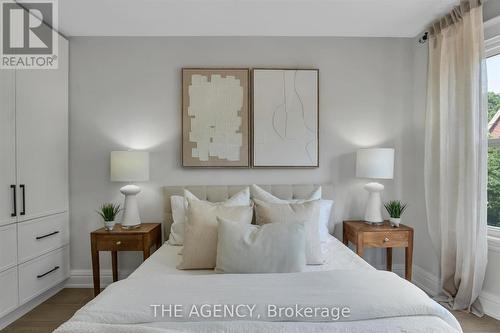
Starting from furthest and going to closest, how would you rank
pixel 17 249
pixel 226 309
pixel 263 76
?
pixel 263 76
pixel 17 249
pixel 226 309

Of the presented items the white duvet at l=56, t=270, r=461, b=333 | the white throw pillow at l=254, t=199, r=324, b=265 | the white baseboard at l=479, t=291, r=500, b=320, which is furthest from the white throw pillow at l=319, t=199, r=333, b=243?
the white baseboard at l=479, t=291, r=500, b=320

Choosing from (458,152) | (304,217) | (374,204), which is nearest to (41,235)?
(304,217)

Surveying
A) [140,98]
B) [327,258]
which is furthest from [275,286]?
[140,98]

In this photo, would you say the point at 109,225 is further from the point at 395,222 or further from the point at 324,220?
the point at 395,222

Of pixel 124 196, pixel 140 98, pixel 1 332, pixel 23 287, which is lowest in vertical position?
pixel 1 332

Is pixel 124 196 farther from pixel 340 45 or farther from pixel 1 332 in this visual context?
pixel 340 45

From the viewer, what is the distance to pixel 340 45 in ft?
10.8

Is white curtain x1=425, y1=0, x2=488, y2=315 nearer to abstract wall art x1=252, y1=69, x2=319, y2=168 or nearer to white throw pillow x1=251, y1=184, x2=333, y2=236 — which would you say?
white throw pillow x1=251, y1=184, x2=333, y2=236

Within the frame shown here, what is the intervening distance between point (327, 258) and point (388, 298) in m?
0.95

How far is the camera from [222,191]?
125 inches

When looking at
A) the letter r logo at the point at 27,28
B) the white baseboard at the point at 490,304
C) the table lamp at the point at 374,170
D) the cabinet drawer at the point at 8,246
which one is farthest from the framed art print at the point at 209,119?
the white baseboard at the point at 490,304

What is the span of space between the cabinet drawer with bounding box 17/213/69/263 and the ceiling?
1.85m

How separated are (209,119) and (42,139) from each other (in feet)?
4.97

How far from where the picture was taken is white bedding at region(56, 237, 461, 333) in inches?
50.5
